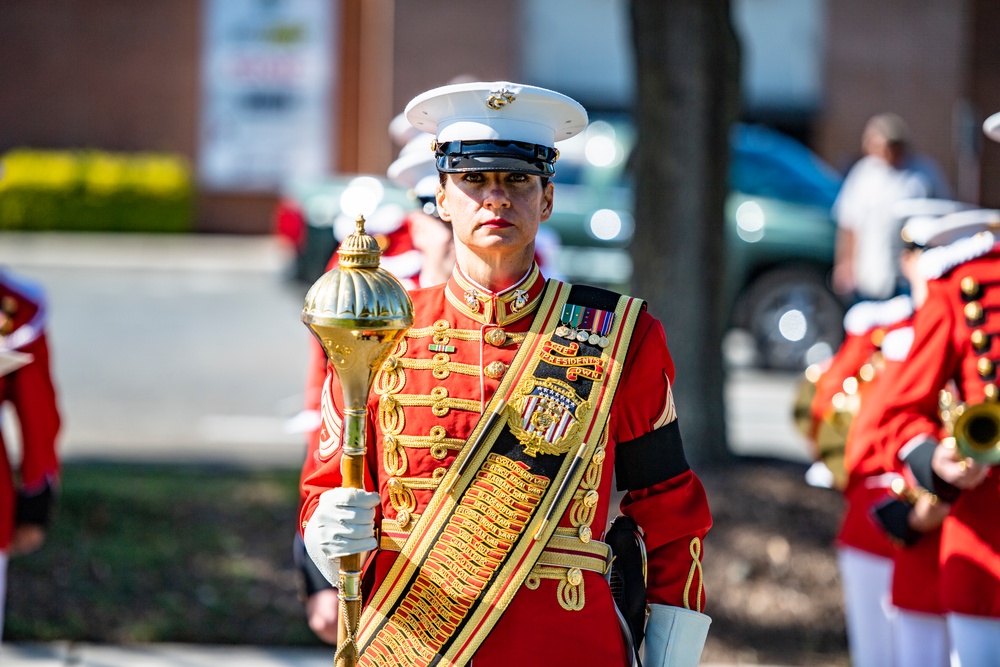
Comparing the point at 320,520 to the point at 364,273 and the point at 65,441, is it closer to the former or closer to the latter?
the point at 364,273

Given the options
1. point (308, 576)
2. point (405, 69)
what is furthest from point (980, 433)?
point (405, 69)

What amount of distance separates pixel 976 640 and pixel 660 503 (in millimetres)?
1281

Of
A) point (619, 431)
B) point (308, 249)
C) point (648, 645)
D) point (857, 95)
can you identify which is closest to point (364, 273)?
point (619, 431)

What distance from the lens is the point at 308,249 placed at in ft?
47.6

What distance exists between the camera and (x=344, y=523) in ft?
8.71

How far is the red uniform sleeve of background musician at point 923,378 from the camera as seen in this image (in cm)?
388

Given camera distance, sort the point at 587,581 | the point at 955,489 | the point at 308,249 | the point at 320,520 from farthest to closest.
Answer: the point at 308,249
the point at 955,489
the point at 587,581
the point at 320,520

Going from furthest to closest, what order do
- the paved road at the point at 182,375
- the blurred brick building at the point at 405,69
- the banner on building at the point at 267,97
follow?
the banner on building at the point at 267,97, the blurred brick building at the point at 405,69, the paved road at the point at 182,375

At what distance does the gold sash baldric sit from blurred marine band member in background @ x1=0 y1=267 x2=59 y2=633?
2024 mm

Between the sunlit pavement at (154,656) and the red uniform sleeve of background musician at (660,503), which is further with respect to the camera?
the sunlit pavement at (154,656)

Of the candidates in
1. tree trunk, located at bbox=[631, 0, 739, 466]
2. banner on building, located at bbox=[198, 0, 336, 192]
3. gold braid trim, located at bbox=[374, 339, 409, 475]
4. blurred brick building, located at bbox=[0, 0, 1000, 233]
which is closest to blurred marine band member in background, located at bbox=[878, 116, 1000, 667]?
gold braid trim, located at bbox=[374, 339, 409, 475]

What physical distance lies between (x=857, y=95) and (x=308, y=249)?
1141cm

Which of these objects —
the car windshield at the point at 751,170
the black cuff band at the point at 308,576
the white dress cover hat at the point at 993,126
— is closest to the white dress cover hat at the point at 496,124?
the black cuff band at the point at 308,576

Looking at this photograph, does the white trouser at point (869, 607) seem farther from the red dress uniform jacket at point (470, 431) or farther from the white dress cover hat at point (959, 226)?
the red dress uniform jacket at point (470, 431)
